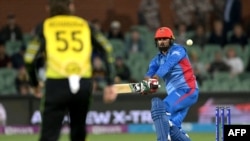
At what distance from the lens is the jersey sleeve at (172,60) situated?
9.25m

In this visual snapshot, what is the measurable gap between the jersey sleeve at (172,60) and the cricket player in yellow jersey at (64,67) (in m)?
2.43

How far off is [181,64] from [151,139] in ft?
15.8

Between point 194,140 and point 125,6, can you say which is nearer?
point 194,140

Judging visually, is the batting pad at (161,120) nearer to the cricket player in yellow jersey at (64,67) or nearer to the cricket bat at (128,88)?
the cricket bat at (128,88)

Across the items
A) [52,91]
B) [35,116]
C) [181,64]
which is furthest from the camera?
[35,116]

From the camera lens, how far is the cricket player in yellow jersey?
6770 mm

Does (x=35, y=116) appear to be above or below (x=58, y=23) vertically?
below

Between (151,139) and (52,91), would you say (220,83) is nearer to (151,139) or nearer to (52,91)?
(151,139)

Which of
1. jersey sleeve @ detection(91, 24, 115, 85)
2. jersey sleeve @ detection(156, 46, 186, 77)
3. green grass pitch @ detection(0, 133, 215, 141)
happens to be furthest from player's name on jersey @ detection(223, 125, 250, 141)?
green grass pitch @ detection(0, 133, 215, 141)

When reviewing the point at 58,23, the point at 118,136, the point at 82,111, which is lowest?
the point at 118,136

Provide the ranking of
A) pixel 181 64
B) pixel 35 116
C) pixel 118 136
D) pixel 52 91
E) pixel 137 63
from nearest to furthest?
1. pixel 52 91
2. pixel 181 64
3. pixel 118 136
4. pixel 35 116
5. pixel 137 63

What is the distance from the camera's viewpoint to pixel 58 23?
683 cm

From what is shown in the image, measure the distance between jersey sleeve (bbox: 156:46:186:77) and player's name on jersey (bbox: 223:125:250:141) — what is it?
3.58 ft

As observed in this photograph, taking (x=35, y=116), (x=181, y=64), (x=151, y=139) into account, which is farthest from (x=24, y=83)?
(x=181, y=64)
